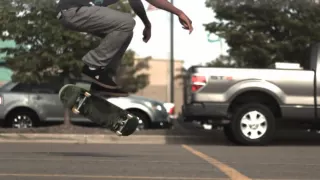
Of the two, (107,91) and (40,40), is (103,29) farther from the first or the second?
(40,40)

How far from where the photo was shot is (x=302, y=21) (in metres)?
14.1

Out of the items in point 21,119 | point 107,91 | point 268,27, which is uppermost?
point 268,27

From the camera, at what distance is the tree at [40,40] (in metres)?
12.9

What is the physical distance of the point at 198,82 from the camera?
11.0 metres

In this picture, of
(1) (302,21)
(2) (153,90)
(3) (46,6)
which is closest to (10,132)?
(3) (46,6)

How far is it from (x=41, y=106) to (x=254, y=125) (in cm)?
624

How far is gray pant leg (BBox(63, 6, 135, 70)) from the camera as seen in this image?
5.34 metres

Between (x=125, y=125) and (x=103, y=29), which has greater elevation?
(x=103, y=29)

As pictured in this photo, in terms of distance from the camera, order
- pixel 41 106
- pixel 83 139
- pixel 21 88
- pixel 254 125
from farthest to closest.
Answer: pixel 21 88
pixel 41 106
pixel 83 139
pixel 254 125

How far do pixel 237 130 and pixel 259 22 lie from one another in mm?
4540

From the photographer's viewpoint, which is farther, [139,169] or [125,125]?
[139,169]

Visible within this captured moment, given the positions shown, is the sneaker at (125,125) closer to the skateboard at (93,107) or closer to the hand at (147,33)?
the skateboard at (93,107)

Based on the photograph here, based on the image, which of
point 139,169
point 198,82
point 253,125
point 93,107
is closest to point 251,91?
point 253,125

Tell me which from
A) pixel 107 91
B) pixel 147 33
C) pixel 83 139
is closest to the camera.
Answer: pixel 107 91
